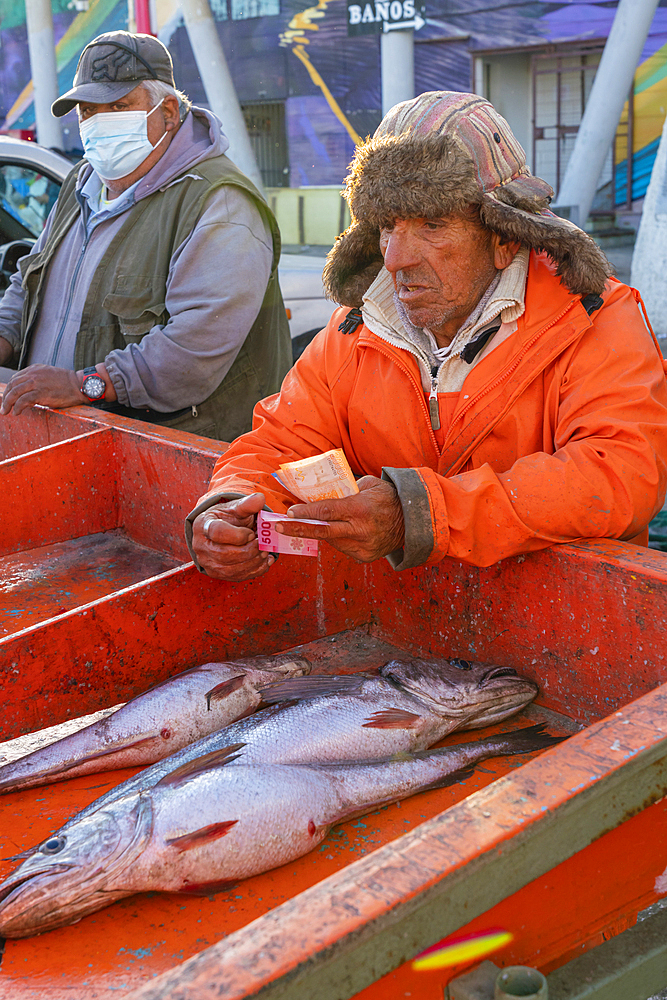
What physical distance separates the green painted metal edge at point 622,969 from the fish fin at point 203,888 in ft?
2.20

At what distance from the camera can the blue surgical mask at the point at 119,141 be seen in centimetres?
414

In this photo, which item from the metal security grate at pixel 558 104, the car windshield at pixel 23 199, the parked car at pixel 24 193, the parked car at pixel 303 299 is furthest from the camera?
the metal security grate at pixel 558 104

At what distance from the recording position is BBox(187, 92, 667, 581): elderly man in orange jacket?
7.13 feet

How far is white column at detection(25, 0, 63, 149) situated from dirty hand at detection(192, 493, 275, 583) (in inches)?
661

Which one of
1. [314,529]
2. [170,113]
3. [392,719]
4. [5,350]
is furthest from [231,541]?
[5,350]

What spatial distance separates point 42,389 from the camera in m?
3.96

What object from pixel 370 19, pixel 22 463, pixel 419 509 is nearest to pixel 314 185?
pixel 370 19

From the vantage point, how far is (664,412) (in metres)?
2.24

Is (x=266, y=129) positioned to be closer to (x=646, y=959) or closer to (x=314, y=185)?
(x=314, y=185)

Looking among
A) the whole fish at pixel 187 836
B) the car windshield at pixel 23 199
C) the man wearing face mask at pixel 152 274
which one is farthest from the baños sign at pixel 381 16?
the whole fish at pixel 187 836

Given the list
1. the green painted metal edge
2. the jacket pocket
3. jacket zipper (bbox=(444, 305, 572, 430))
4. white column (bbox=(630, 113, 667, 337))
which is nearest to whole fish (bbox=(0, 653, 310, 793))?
jacket zipper (bbox=(444, 305, 572, 430))

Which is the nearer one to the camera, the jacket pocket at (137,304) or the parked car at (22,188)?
the jacket pocket at (137,304)

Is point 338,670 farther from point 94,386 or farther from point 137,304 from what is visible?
point 137,304

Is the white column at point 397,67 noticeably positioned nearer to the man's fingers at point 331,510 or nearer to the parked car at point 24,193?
the parked car at point 24,193
